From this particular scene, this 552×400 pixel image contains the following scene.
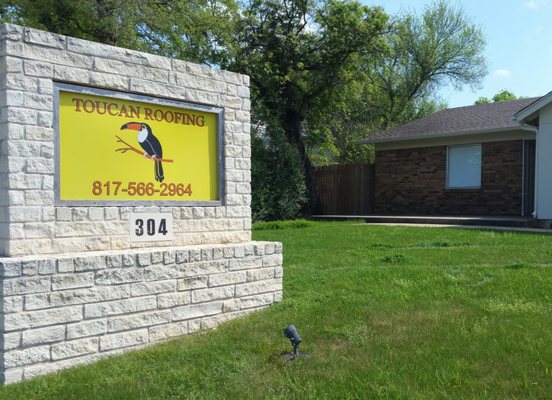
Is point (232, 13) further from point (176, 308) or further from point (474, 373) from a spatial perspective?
point (474, 373)

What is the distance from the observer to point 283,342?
14.7 feet

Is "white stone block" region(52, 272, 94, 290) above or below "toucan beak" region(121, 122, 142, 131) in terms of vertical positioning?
below

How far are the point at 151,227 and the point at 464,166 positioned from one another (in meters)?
13.8

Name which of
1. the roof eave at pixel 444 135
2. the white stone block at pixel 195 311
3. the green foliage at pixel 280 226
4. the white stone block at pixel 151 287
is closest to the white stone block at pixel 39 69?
the white stone block at pixel 151 287

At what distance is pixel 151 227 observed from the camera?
526 centimetres

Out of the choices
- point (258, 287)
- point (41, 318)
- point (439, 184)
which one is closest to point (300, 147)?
point (439, 184)

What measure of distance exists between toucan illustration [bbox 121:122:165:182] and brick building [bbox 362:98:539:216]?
1191cm

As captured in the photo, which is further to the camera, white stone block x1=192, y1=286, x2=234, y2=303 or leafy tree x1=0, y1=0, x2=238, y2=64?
leafy tree x1=0, y1=0, x2=238, y2=64

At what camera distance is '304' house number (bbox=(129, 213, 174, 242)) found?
514 centimetres

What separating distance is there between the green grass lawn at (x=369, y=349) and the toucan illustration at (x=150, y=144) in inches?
65.4

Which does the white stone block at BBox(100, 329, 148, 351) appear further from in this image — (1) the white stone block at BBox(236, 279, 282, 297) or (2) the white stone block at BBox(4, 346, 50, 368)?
(1) the white stone block at BBox(236, 279, 282, 297)

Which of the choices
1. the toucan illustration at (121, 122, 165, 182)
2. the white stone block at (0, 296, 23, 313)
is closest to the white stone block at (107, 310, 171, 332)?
the white stone block at (0, 296, 23, 313)

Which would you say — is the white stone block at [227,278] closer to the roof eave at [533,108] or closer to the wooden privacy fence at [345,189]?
the roof eave at [533,108]

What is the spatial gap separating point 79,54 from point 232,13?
17859 mm
